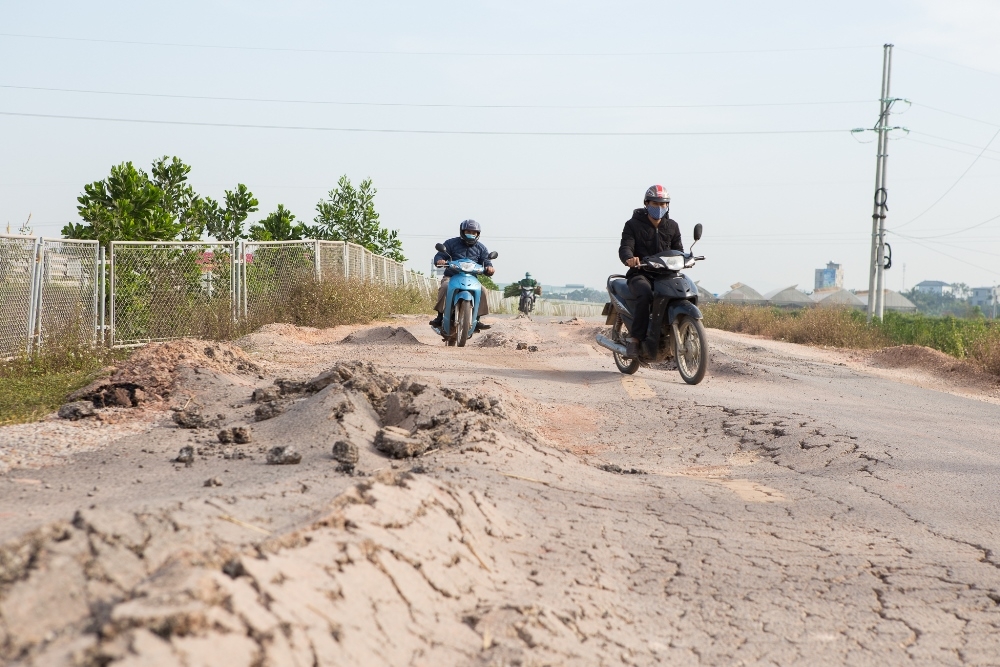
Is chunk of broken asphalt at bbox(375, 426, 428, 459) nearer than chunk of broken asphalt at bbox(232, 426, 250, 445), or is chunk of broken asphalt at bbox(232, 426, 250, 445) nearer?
chunk of broken asphalt at bbox(375, 426, 428, 459)

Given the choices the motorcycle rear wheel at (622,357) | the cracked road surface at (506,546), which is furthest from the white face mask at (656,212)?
the cracked road surface at (506,546)

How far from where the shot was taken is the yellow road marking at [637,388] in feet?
30.8

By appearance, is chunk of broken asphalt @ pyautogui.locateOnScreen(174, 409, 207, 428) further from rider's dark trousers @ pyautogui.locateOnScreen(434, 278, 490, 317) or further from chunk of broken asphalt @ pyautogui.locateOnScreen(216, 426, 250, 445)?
rider's dark trousers @ pyautogui.locateOnScreen(434, 278, 490, 317)

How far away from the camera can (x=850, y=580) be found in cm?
397

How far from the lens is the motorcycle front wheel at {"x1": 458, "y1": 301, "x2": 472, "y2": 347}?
44.4ft

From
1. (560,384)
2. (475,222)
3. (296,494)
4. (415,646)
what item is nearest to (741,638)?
(415,646)

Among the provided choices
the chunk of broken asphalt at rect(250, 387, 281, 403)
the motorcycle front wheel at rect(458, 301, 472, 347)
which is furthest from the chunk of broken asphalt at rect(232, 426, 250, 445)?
the motorcycle front wheel at rect(458, 301, 472, 347)

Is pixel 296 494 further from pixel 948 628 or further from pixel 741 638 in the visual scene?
pixel 948 628

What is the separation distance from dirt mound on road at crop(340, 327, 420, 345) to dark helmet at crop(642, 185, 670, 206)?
5270 mm

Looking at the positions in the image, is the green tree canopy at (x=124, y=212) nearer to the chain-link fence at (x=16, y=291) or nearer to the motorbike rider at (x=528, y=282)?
the chain-link fence at (x=16, y=291)

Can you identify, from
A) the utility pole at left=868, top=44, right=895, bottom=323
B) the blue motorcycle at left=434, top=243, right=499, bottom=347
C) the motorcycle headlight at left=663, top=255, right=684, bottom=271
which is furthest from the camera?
the utility pole at left=868, top=44, right=895, bottom=323

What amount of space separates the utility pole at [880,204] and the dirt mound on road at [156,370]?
23958 millimetres

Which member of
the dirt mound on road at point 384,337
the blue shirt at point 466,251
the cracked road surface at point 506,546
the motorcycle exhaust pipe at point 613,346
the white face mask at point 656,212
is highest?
the white face mask at point 656,212

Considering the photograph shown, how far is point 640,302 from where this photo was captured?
10211mm
